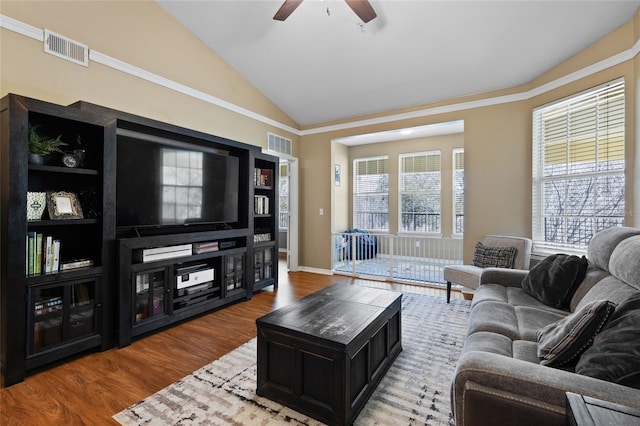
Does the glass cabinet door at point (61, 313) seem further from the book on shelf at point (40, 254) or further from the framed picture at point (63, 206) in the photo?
the framed picture at point (63, 206)

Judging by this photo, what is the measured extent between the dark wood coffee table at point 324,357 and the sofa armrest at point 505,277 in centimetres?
128

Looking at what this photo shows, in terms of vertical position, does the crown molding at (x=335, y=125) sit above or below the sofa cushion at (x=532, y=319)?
above

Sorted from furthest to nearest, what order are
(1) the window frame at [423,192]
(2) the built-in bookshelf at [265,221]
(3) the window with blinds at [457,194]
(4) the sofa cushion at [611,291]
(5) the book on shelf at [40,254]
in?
(1) the window frame at [423,192]
(3) the window with blinds at [457,194]
(2) the built-in bookshelf at [265,221]
(5) the book on shelf at [40,254]
(4) the sofa cushion at [611,291]

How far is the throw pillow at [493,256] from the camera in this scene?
355cm

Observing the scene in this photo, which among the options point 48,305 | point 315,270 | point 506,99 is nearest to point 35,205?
point 48,305

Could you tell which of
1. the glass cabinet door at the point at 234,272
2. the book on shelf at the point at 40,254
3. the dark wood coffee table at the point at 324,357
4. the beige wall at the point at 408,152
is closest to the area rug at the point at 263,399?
the dark wood coffee table at the point at 324,357

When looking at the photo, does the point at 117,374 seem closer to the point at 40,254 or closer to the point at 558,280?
the point at 40,254

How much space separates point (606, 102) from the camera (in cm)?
298

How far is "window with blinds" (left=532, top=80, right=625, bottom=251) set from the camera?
293 centimetres

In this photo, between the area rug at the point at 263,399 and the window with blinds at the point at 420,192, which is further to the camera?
the window with blinds at the point at 420,192

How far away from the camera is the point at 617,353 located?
3.58 feet

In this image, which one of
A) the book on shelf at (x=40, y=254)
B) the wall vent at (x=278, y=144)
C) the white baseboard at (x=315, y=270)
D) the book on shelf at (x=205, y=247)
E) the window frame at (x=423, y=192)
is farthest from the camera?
the window frame at (x=423, y=192)

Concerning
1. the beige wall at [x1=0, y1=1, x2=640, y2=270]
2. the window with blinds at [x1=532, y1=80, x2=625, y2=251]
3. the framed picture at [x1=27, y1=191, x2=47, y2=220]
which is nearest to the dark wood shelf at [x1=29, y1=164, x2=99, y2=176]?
the framed picture at [x1=27, y1=191, x2=47, y2=220]

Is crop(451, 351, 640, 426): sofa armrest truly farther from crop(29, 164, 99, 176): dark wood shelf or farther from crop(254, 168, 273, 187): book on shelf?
crop(254, 168, 273, 187): book on shelf
